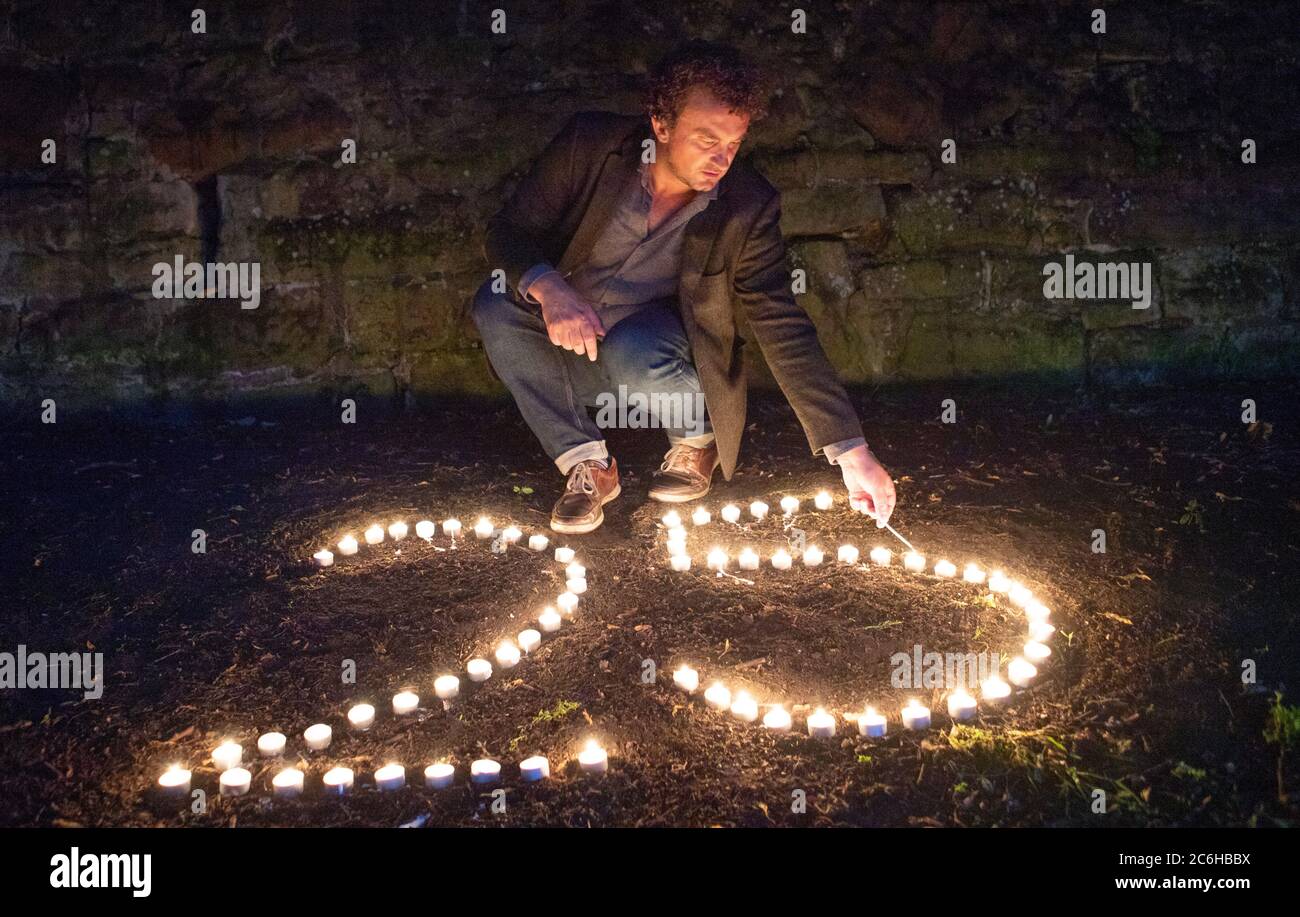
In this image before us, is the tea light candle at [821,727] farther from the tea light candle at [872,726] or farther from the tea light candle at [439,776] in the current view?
the tea light candle at [439,776]

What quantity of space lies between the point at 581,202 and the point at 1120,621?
8.08 feet

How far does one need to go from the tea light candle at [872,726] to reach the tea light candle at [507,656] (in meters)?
1.03

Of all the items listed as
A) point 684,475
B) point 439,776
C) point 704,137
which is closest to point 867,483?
point 684,475

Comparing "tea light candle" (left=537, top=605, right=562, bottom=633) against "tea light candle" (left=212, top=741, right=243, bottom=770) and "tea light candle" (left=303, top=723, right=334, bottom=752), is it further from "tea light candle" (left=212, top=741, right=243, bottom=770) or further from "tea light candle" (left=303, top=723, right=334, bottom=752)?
"tea light candle" (left=212, top=741, right=243, bottom=770)

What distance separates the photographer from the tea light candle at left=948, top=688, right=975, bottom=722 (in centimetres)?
274

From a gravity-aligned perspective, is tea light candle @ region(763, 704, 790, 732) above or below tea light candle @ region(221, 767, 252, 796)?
above

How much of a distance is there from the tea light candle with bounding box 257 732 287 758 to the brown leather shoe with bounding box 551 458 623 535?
5.07 feet

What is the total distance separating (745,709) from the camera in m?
2.80

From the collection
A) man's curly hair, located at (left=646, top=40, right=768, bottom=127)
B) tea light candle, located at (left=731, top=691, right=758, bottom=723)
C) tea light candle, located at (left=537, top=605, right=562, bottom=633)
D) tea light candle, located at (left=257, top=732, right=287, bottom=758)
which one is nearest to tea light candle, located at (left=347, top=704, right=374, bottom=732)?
tea light candle, located at (left=257, top=732, right=287, bottom=758)

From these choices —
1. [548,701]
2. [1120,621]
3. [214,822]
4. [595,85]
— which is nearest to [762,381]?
[595,85]

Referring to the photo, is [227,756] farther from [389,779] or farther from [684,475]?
[684,475]

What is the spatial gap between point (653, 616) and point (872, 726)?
3.01ft

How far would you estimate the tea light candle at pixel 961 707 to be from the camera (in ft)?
8.98

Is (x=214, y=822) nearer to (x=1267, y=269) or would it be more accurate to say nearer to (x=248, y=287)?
(x=248, y=287)
